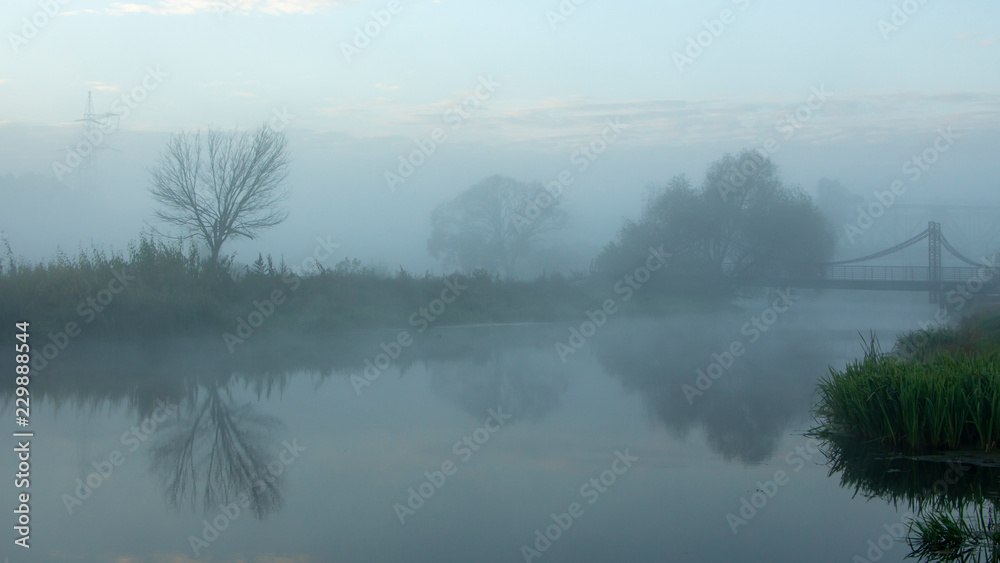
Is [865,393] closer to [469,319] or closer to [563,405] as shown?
[563,405]

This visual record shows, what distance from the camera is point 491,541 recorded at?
6.51m

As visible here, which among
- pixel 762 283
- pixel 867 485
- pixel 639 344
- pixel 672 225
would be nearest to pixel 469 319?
pixel 639 344

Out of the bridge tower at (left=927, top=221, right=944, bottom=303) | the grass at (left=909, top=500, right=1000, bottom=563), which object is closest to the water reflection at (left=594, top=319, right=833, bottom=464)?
the grass at (left=909, top=500, right=1000, bottom=563)

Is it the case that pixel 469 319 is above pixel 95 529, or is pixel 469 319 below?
above

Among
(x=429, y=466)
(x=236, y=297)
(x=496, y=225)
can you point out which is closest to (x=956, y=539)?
(x=429, y=466)

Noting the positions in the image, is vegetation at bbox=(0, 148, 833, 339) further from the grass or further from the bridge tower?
the grass

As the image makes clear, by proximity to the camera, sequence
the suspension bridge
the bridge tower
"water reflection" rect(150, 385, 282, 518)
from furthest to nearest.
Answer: the bridge tower → the suspension bridge → "water reflection" rect(150, 385, 282, 518)

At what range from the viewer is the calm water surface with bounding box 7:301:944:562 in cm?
649

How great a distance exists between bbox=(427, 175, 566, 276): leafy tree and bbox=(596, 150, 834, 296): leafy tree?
331 inches

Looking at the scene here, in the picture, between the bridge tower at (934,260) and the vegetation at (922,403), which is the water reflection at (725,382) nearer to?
the vegetation at (922,403)

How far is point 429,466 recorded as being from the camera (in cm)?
890

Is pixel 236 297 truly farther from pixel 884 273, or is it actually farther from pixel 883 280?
pixel 884 273

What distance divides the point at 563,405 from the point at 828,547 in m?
6.89

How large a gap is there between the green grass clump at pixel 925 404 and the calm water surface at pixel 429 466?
→ 2.71 ft
